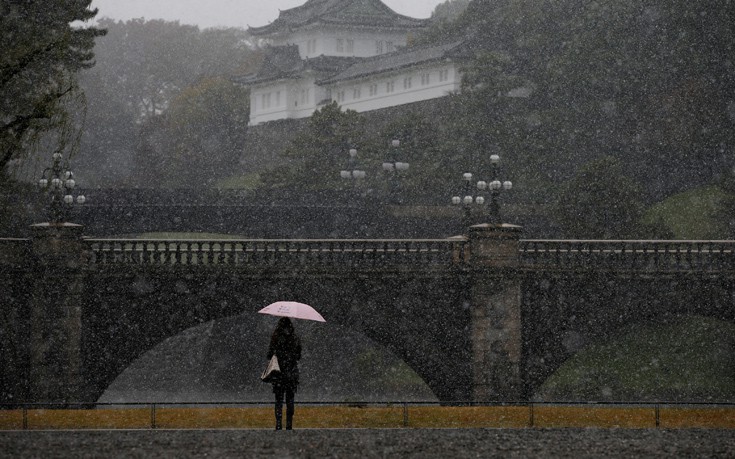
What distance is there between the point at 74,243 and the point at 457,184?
30182mm

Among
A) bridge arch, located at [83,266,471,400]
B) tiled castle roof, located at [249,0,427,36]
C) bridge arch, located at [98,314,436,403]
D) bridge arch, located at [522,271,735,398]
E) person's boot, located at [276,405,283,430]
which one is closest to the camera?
person's boot, located at [276,405,283,430]

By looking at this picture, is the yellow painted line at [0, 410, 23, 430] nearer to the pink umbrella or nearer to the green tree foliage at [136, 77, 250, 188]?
the pink umbrella

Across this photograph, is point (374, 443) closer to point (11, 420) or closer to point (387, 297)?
point (11, 420)

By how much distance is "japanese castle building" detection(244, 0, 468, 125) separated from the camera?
8325 centimetres

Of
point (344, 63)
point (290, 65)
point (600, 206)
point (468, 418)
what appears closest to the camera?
point (468, 418)

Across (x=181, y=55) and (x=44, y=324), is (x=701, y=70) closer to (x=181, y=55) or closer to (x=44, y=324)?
(x=44, y=324)

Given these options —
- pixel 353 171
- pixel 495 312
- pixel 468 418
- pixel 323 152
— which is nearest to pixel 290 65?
pixel 323 152

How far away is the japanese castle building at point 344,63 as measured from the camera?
273 feet

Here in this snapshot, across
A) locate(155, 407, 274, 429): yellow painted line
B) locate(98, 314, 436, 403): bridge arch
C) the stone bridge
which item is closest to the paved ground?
locate(155, 407, 274, 429): yellow painted line

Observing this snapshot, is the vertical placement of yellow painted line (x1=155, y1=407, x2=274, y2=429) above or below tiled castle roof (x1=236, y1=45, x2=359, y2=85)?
below

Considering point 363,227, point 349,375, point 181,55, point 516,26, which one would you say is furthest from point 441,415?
point 181,55

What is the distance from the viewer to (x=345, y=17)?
328 feet

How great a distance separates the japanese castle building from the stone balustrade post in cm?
4123

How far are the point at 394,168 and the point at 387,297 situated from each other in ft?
85.3
